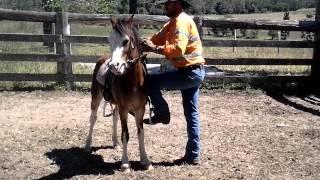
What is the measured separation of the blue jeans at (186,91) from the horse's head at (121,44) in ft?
1.86

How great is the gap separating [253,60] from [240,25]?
0.83m

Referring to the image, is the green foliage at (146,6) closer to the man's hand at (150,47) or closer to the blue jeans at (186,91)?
the blue jeans at (186,91)

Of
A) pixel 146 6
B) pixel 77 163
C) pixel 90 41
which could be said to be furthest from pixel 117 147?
pixel 146 6

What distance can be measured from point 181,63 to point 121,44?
81cm

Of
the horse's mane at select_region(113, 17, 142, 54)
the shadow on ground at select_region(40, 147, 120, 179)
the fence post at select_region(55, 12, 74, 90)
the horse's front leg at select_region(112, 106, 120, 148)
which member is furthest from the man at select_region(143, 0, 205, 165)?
the fence post at select_region(55, 12, 74, 90)

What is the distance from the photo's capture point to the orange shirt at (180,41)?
5.05m

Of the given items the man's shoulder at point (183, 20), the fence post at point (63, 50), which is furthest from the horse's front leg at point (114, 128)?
the fence post at point (63, 50)

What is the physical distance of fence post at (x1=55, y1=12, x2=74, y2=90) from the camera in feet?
33.4

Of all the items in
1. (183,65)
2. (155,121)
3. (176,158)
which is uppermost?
(183,65)

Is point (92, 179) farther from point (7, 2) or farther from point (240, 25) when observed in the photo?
point (7, 2)

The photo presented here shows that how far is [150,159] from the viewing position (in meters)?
5.95

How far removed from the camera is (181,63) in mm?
5320

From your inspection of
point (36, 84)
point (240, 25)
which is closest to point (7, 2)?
point (36, 84)

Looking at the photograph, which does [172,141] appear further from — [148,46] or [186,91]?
[148,46]
